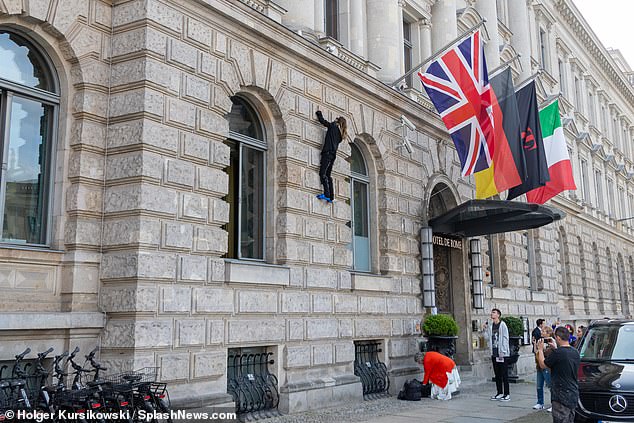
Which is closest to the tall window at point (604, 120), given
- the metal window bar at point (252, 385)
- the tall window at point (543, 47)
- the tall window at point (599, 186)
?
the tall window at point (599, 186)

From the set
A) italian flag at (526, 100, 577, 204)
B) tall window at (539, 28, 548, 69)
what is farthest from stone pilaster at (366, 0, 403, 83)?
tall window at (539, 28, 548, 69)

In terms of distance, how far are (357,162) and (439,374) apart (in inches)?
224

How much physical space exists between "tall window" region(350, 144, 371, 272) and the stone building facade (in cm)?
5

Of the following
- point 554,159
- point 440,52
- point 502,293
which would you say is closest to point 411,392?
point 440,52

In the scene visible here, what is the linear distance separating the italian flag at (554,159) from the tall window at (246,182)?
12013mm

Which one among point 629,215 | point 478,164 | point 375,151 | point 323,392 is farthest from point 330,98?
point 629,215

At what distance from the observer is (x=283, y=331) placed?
1292cm

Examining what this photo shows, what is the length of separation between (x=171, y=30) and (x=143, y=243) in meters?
3.82

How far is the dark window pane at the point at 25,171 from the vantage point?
9.90 m

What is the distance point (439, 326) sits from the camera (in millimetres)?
16172

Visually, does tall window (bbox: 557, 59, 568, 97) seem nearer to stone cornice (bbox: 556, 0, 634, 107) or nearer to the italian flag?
stone cornice (bbox: 556, 0, 634, 107)

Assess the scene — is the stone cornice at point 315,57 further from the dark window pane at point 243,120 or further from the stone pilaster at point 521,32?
the stone pilaster at point 521,32

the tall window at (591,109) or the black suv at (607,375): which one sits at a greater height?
the tall window at (591,109)

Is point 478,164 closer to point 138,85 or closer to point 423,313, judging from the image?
point 423,313
